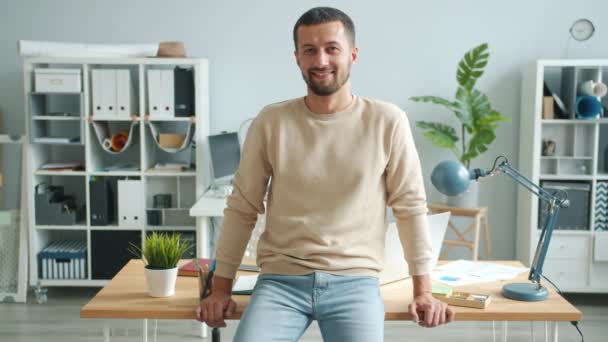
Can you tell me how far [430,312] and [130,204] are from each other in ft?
8.86

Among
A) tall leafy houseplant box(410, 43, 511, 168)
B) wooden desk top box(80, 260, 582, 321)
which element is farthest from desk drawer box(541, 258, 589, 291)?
wooden desk top box(80, 260, 582, 321)

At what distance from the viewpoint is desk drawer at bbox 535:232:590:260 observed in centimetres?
404

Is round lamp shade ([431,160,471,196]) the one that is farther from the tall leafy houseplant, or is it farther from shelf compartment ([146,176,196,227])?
shelf compartment ([146,176,196,227])

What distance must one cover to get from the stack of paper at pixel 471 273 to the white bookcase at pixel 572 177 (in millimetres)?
1971

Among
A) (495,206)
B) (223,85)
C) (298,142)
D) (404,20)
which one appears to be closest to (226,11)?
(223,85)

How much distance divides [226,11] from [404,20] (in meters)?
1.20

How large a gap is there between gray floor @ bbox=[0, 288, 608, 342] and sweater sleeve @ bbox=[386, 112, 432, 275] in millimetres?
1671

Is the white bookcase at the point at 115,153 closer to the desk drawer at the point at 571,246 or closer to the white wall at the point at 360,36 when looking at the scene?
the white wall at the point at 360,36

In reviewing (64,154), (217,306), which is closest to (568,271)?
(217,306)

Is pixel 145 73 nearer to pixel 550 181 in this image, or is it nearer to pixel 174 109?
pixel 174 109

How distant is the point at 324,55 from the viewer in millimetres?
1829

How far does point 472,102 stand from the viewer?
403 centimetres

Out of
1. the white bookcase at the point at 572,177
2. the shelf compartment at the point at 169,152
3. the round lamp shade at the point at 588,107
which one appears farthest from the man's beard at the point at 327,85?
the round lamp shade at the point at 588,107

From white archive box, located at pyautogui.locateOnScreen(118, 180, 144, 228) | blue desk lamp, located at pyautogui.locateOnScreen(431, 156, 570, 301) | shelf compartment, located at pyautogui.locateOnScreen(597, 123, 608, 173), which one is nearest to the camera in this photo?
blue desk lamp, located at pyautogui.locateOnScreen(431, 156, 570, 301)
